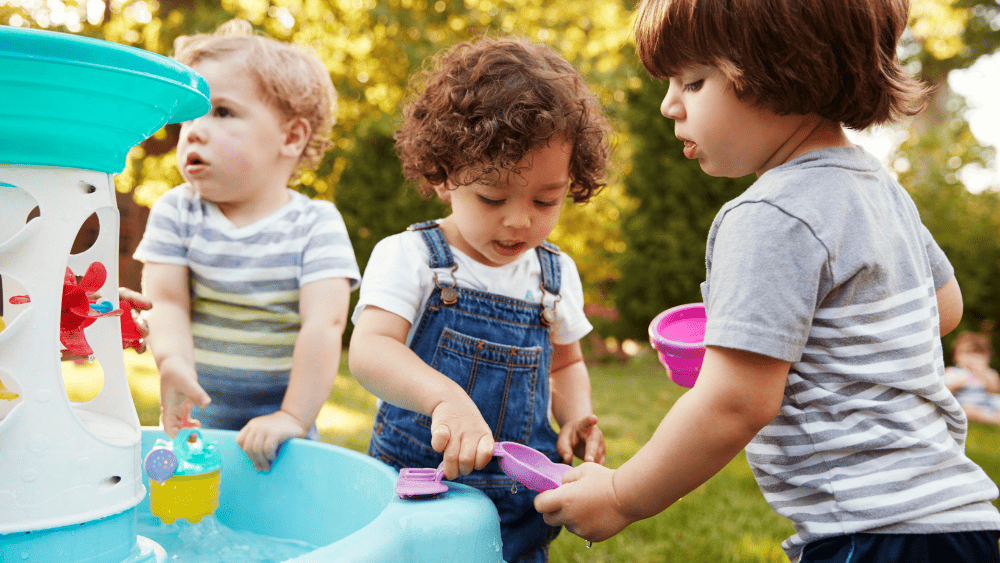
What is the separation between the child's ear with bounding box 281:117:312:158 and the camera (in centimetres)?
225

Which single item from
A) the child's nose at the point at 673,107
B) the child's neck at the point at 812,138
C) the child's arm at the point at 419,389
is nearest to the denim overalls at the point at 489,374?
the child's arm at the point at 419,389

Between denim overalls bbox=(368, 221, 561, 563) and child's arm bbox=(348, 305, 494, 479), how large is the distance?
0.35ft

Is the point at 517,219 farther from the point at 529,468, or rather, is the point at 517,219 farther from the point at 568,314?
the point at 529,468

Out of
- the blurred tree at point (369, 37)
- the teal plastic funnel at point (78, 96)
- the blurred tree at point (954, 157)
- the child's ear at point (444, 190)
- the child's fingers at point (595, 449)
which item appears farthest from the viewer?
the blurred tree at point (369, 37)

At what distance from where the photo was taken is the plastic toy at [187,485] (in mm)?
1509

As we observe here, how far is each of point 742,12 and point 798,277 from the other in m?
0.43

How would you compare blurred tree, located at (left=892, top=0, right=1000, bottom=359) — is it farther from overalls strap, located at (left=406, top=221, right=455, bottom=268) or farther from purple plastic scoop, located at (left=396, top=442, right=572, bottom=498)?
purple plastic scoop, located at (left=396, top=442, right=572, bottom=498)

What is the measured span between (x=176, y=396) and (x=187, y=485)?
1.23 ft

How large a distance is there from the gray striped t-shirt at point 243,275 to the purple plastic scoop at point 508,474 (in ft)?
2.80

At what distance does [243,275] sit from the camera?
82.3 inches

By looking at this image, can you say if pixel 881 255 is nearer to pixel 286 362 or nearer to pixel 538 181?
pixel 538 181

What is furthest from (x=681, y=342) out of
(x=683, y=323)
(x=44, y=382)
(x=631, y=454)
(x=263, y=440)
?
(x=631, y=454)

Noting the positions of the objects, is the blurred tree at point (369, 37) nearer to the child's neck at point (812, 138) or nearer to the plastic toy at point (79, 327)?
the plastic toy at point (79, 327)

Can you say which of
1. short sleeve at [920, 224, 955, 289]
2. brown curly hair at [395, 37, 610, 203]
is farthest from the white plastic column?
short sleeve at [920, 224, 955, 289]
